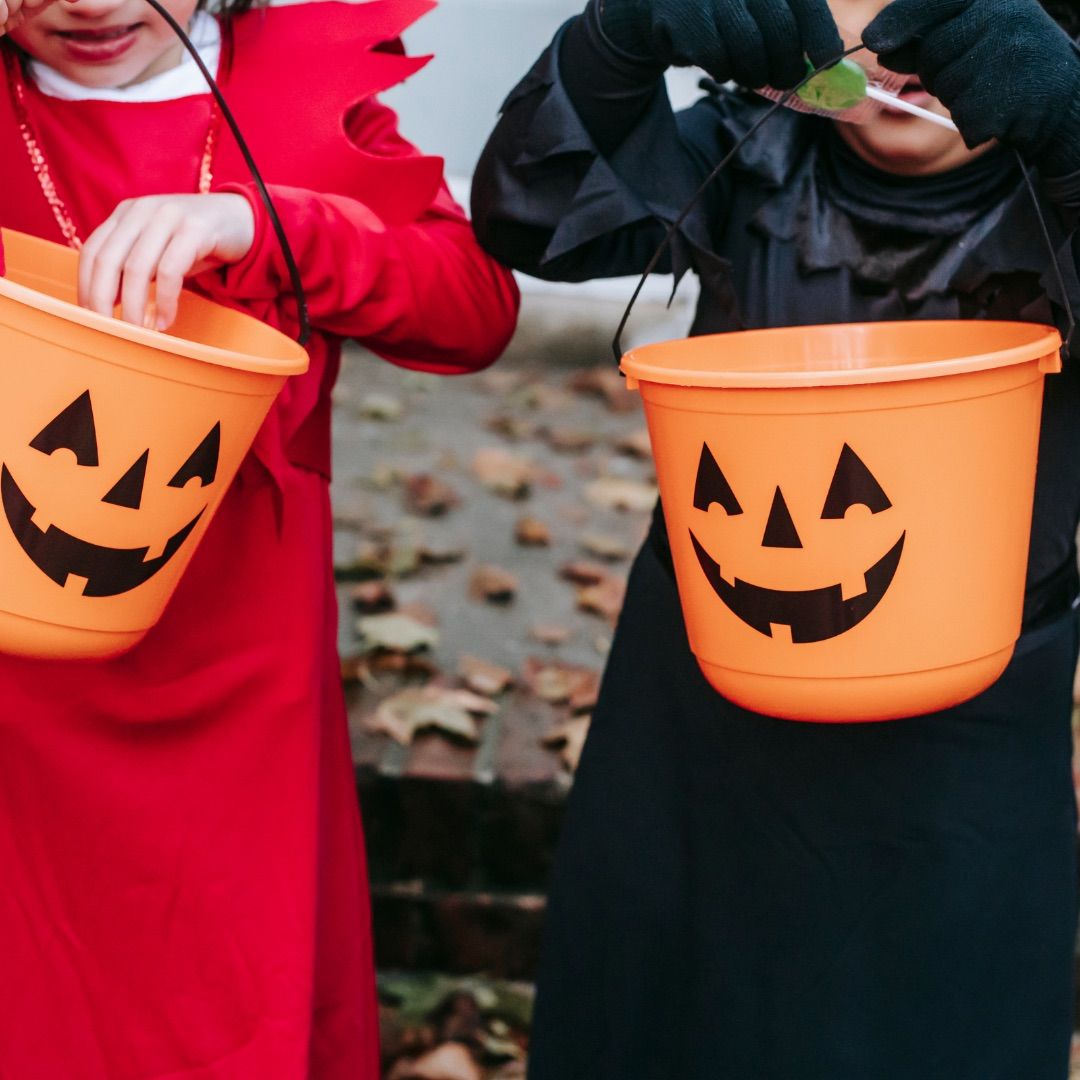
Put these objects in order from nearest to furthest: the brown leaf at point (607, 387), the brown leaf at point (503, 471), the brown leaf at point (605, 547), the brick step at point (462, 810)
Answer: the brick step at point (462, 810) → the brown leaf at point (605, 547) → the brown leaf at point (503, 471) → the brown leaf at point (607, 387)

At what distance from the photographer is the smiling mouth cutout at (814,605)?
1.21 m

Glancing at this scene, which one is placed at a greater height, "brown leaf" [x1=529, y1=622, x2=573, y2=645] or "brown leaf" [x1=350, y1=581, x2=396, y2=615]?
"brown leaf" [x1=350, y1=581, x2=396, y2=615]

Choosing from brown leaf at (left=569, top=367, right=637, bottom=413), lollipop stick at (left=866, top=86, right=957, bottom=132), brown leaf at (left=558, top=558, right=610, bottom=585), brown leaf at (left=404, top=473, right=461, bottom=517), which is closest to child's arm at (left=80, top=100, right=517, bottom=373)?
lollipop stick at (left=866, top=86, right=957, bottom=132)

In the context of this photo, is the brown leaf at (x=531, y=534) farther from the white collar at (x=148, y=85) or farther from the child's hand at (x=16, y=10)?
the child's hand at (x=16, y=10)

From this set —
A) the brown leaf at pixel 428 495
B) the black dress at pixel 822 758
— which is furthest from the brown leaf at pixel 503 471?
the black dress at pixel 822 758

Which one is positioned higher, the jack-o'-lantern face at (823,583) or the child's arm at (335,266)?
the child's arm at (335,266)

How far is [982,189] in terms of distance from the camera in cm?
141

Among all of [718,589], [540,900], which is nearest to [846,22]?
[718,589]

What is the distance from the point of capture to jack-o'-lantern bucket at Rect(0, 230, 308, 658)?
1.15 meters

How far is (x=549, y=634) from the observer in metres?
2.81

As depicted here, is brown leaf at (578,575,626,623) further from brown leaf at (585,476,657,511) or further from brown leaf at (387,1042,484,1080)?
brown leaf at (387,1042,484,1080)

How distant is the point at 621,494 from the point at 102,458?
2.30m

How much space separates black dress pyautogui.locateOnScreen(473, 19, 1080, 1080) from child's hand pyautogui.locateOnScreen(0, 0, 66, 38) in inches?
17.4

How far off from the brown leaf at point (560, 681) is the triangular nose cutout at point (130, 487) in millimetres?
1460
